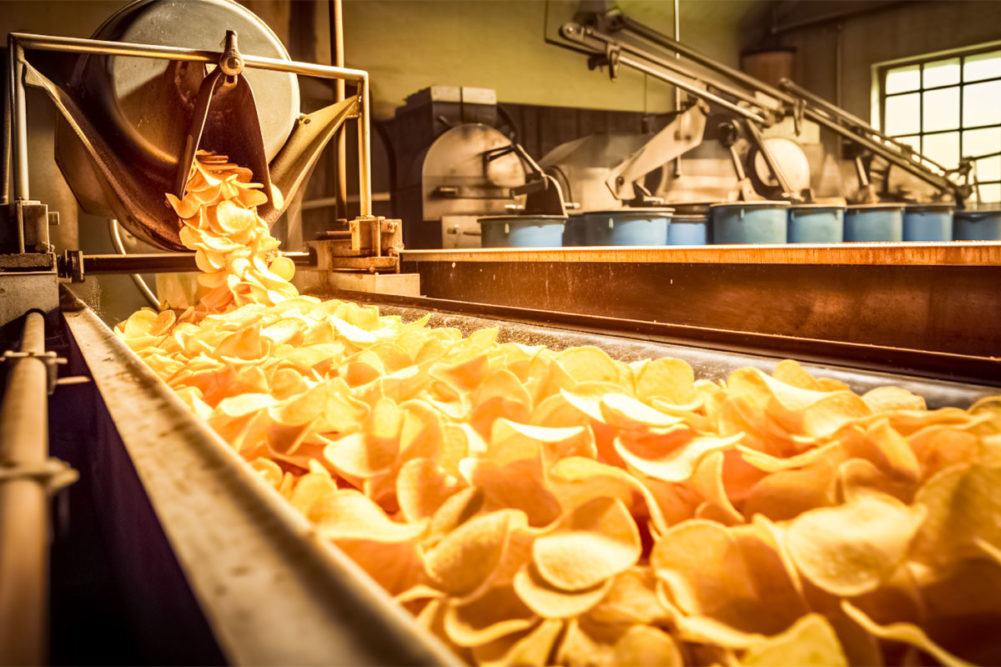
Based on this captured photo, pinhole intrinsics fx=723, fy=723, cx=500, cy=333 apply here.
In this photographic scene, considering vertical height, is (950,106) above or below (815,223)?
above

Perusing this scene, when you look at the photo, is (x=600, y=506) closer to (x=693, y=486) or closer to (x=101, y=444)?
(x=693, y=486)

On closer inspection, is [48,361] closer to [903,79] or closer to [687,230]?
[687,230]

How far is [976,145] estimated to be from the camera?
995cm

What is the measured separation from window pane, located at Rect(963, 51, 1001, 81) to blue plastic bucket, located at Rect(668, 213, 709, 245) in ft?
22.8

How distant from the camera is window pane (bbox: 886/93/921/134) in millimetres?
10305

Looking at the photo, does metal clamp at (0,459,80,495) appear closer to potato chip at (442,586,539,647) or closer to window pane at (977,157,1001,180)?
potato chip at (442,586,539,647)

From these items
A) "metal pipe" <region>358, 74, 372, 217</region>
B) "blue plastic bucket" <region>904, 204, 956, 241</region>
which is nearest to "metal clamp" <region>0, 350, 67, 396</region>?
"metal pipe" <region>358, 74, 372, 217</region>

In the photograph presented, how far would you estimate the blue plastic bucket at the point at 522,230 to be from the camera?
14.6 feet

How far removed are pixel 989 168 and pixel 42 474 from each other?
1210 centimetres

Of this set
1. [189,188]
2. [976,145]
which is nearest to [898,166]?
[976,145]

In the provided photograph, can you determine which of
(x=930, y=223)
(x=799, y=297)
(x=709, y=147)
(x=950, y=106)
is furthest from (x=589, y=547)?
(x=950, y=106)

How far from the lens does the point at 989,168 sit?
10.0 m

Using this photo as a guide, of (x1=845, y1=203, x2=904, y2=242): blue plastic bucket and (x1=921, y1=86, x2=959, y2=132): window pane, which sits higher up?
(x1=921, y1=86, x2=959, y2=132): window pane

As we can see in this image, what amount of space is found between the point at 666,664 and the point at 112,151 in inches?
96.4
